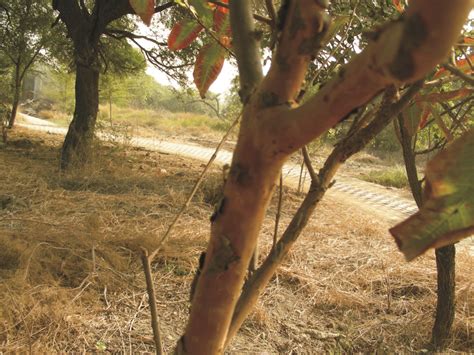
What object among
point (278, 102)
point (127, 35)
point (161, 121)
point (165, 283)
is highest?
→ point (127, 35)

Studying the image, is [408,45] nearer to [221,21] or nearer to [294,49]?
[294,49]

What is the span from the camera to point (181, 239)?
8.08 feet

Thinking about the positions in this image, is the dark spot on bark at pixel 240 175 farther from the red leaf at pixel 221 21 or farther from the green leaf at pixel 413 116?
the green leaf at pixel 413 116

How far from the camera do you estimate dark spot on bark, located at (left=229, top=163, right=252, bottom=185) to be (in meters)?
0.40

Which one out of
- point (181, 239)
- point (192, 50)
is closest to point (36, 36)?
point (192, 50)

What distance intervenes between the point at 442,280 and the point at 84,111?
4105 millimetres

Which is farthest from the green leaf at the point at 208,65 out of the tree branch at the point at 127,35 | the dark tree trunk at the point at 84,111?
the tree branch at the point at 127,35

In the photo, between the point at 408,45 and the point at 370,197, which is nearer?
the point at 408,45

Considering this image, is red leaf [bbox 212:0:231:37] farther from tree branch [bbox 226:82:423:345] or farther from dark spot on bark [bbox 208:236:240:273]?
dark spot on bark [bbox 208:236:240:273]

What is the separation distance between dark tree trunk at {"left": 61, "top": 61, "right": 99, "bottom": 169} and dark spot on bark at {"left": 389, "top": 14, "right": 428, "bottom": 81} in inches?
181

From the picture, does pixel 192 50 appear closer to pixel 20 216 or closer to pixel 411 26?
pixel 20 216

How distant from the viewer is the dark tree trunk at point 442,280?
141 cm

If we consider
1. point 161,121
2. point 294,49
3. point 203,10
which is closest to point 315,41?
point 294,49

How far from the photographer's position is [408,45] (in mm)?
248
